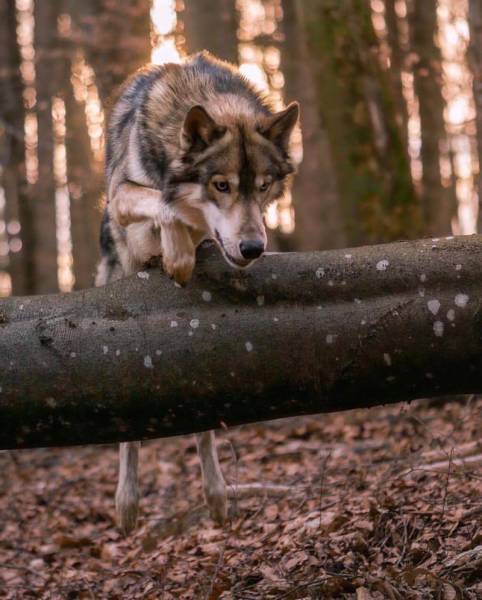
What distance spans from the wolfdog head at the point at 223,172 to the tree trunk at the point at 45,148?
41.0ft

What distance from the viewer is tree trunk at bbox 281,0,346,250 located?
31.5 ft

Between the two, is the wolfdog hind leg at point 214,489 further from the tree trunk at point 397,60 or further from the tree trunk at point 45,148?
the tree trunk at point 45,148

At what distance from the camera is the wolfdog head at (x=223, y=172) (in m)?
4.68

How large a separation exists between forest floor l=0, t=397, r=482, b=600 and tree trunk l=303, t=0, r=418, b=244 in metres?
2.18

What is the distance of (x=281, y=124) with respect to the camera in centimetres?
511

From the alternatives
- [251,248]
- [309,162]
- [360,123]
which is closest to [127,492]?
[251,248]

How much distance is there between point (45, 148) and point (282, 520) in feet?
44.4

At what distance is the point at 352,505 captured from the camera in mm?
5398

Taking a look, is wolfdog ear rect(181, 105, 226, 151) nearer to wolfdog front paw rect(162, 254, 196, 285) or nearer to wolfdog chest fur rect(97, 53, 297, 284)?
wolfdog chest fur rect(97, 53, 297, 284)

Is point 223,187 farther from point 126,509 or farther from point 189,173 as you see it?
point 126,509

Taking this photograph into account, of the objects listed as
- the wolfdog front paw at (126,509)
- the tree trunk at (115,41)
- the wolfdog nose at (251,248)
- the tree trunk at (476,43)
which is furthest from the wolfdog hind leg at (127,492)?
the tree trunk at (115,41)

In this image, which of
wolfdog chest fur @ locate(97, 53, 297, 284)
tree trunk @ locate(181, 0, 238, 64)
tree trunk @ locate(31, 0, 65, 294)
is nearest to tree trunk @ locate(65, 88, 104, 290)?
tree trunk @ locate(31, 0, 65, 294)

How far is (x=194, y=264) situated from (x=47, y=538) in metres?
3.50

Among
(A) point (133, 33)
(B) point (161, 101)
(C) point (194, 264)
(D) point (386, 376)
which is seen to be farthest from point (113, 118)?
(A) point (133, 33)
